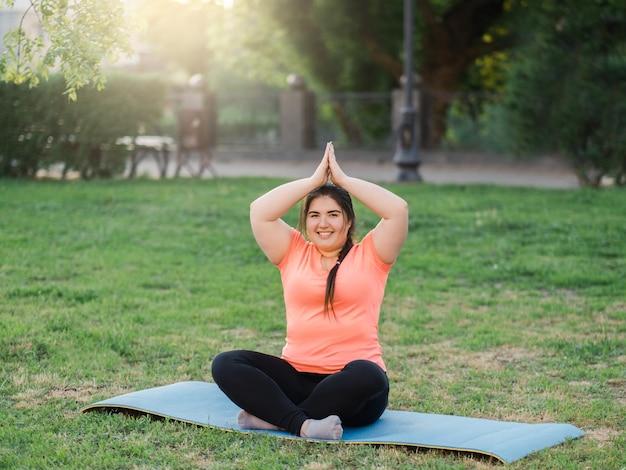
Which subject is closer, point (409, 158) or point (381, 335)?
point (381, 335)

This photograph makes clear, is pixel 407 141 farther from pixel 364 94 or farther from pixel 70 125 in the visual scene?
pixel 364 94

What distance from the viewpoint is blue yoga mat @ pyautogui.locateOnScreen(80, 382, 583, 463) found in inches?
175

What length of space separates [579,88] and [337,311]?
12.8 m

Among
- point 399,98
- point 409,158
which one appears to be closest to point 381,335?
point 409,158

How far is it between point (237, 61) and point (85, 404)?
103 feet

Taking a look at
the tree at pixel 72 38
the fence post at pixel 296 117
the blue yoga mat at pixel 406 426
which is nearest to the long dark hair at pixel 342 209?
the blue yoga mat at pixel 406 426

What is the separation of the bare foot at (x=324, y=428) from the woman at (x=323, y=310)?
0.27ft

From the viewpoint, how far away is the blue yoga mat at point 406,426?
4.46 m

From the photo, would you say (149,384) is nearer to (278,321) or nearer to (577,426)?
(278,321)

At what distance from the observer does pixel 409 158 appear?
17094 mm

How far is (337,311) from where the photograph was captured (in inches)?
190

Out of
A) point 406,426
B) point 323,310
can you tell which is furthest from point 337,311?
point 406,426

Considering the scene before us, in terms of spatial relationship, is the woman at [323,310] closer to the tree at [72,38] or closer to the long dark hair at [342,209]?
the long dark hair at [342,209]

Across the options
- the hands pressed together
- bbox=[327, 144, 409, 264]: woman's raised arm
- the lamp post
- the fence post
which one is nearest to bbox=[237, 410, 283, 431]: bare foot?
bbox=[327, 144, 409, 264]: woman's raised arm
